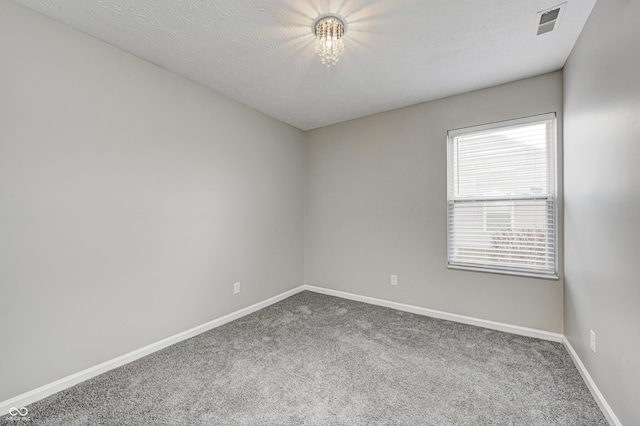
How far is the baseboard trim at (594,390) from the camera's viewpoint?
151 centimetres

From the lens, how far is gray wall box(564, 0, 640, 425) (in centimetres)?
132

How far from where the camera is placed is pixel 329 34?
1.92 m

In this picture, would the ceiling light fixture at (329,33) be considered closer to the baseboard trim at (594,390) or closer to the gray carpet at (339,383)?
the gray carpet at (339,383)

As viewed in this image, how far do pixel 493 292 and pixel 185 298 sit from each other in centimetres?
315

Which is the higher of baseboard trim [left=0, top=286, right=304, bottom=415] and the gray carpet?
baseboard trim [left=0, top=286, right=304, bottom=415]

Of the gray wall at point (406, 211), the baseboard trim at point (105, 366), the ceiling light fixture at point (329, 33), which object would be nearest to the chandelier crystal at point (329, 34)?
the ceiling light fixture at point (329, 33)

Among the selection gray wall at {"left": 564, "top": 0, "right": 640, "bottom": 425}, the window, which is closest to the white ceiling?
gray wall at {"left": 564, "top": 0, "right": 640, "bottom": 425}

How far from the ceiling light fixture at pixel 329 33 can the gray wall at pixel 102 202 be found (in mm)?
1451

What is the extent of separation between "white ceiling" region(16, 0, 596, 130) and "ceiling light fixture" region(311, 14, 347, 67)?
0.06 metres

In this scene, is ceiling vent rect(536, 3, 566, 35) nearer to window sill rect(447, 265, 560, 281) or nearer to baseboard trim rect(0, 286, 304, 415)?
window sill rect(447, 265, 560, 281)

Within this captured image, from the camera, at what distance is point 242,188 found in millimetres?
3240

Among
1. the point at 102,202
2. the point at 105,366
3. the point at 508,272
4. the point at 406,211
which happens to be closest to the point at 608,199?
the point at 508,272

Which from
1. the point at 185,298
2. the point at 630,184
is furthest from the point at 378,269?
the point at 630,184

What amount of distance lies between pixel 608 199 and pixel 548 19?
1.29m
